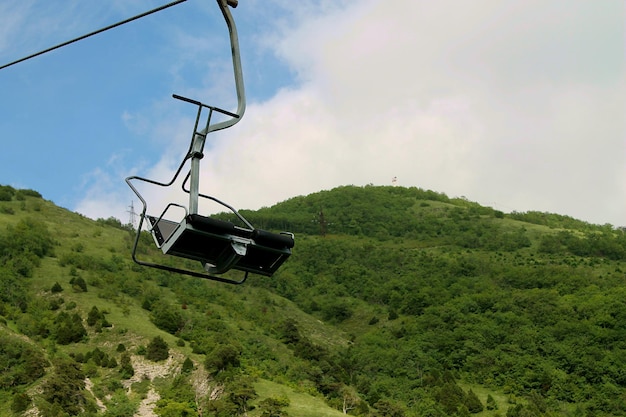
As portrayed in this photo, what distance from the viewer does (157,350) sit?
4416cm

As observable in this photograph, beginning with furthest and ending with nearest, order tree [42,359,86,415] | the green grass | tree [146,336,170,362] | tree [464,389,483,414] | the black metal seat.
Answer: tree [464,389,483,414] → tree [146,336,170,362] → the green grass → tree [42,359,86,415] → the black metal seat

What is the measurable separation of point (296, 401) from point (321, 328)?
3157 centimetres

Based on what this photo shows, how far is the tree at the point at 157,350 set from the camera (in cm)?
4375

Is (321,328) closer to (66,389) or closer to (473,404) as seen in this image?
(473,404)

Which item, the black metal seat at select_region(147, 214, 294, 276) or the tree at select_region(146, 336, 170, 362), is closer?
the black metal seat at select_region(147, 214, 294, 276)

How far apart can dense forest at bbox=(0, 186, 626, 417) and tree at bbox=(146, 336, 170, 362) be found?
12 centimetres

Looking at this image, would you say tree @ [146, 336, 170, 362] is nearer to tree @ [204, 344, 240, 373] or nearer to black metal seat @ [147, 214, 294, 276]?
tree @ [204, 344, 240, 373]

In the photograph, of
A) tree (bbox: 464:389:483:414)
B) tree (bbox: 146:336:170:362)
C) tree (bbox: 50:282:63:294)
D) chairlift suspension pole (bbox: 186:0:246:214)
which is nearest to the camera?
chairlift suspension pole (bbox: 186:0:246:214)

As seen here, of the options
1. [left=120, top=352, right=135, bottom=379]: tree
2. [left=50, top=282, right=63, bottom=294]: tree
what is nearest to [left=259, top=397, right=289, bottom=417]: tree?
[left=120, top=352, right=135, bottom=379]: tree

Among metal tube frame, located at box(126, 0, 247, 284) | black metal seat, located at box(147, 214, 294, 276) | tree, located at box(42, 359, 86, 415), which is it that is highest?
metal tube frame, located at box(126, 0, 247, 284)

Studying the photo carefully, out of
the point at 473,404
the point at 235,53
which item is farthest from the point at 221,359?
the point at 235,53

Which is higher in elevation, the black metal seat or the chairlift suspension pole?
the chairlift suspension pole

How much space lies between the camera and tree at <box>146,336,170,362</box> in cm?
4375

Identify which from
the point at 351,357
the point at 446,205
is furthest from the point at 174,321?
the point at 446,205
